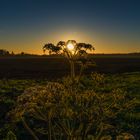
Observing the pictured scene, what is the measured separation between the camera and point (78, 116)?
890 cm

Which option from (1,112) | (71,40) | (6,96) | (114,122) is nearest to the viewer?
(71,40)

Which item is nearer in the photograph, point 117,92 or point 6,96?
point 117,92

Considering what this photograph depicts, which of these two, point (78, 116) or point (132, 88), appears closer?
point (78, 116)

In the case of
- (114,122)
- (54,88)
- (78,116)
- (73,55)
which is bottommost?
(114,122)

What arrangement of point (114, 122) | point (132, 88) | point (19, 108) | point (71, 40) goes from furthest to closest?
point (132, 88) → point (114, 122) → point (71, 40) → point (19, 108)

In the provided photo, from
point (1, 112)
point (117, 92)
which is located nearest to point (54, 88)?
point (117, 92)

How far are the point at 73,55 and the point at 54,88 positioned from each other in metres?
1.22

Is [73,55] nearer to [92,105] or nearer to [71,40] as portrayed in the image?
[71,40]

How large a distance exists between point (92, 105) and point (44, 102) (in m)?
1.15

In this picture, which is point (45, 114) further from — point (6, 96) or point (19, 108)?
point (6, 96)

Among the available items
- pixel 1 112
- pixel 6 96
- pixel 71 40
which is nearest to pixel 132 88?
pixel 6 96

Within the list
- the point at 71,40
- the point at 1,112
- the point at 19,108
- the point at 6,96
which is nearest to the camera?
the point at 19,108

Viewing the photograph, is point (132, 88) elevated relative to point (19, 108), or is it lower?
lower

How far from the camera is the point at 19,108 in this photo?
819 centimetres
